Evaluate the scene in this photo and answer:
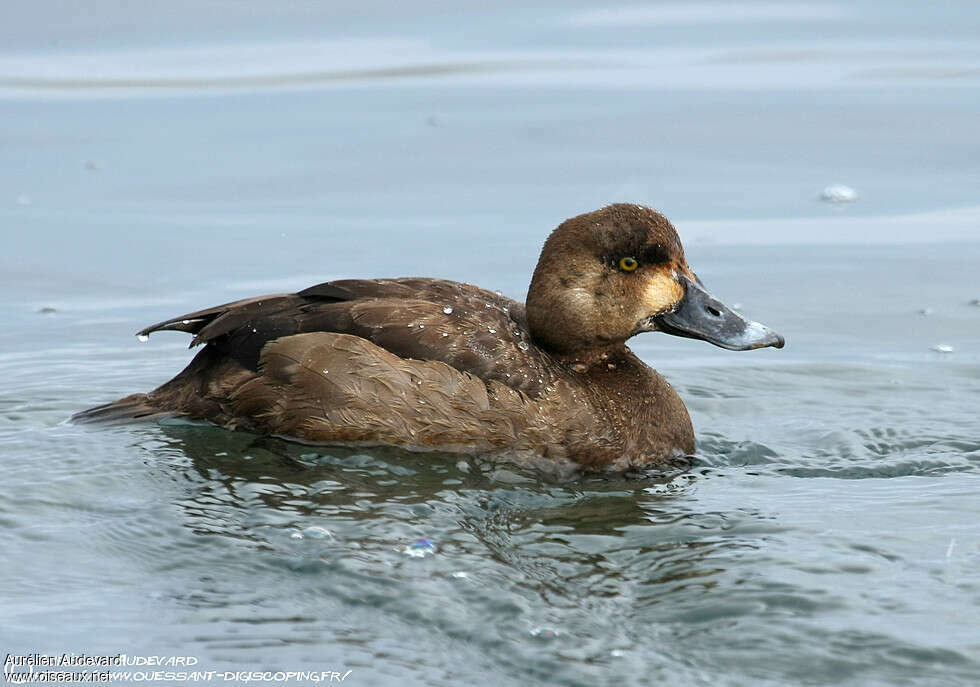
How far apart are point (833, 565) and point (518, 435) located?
5.07 feet

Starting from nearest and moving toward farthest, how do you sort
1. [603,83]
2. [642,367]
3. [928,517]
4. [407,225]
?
[928,517], [642,367], [407,225], [603,83]

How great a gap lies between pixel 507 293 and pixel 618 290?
2.13 meters

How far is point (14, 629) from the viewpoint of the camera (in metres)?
4.40

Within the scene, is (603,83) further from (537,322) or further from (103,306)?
(537,322)

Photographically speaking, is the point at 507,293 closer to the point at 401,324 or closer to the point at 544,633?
the point at 401,324

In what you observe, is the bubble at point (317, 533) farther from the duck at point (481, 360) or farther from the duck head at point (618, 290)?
the duck head at point (618, 290)

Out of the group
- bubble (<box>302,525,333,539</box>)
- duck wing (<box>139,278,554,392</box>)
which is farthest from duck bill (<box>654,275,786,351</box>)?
bubble (<box>302,525,333,539</box>)

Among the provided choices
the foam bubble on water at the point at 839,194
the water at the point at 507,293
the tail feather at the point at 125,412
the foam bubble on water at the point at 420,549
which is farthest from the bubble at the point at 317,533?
the foam bubble on water at the point at 839,194

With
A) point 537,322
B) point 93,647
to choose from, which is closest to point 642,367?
point 537,322

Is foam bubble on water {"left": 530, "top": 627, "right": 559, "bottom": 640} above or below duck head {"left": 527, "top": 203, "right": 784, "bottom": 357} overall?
below

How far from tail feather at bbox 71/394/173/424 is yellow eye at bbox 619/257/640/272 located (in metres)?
2.00

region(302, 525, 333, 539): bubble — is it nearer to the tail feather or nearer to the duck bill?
the tail feather

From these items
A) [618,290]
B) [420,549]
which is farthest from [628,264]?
[420,549]

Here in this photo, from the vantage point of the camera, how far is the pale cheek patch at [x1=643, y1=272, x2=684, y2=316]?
251 inches
